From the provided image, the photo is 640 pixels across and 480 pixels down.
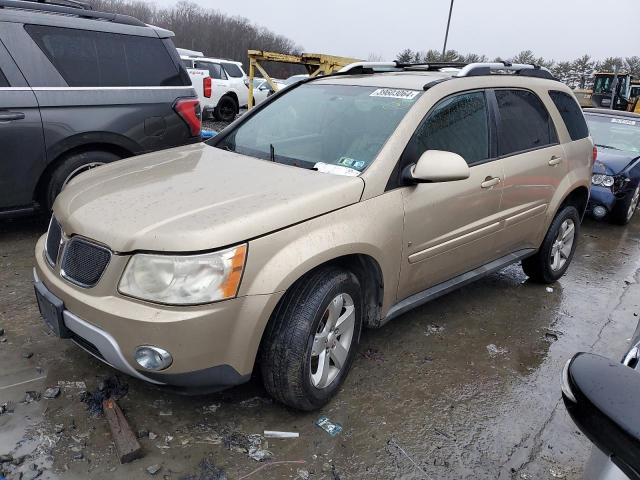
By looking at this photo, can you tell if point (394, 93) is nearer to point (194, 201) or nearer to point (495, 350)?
point (194, 201)

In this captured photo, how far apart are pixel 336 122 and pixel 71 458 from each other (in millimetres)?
2309

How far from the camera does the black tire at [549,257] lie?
4.45 meters

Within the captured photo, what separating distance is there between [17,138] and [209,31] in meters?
76.8

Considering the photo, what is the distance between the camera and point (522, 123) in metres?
3.91

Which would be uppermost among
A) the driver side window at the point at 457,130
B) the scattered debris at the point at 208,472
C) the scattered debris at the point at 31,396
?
the driver side window at the point at 457,130

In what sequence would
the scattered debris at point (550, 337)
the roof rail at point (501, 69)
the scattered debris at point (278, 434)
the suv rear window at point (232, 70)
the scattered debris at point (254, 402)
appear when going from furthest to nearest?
the suv rear window at point (232, 70), the scattered debris at point (550, 337), the roof rail at point (501, 69), the scattered debris at point (254, 402), the scattered debris at point (278, 434)

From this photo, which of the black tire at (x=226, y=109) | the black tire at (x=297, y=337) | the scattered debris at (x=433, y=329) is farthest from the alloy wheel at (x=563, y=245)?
the black tire at (x=226, y=109)

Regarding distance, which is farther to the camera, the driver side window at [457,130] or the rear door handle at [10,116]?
the rear door handle at [10,116]

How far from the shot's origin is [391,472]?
2.38m

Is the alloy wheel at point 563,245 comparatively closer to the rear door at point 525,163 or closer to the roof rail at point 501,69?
the rear door at point 525,163

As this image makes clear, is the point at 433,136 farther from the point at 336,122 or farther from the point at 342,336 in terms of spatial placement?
the point at 342,336

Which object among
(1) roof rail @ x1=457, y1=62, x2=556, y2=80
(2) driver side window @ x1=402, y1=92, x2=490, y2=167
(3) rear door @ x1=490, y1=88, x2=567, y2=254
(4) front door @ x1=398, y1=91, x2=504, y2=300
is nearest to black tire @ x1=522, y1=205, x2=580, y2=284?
(3) rear door @ x1=490, y1=88, x2=567, y2=254

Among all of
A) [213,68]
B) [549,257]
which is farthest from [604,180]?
[213,68]

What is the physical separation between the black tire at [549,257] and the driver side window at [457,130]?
134 cm
